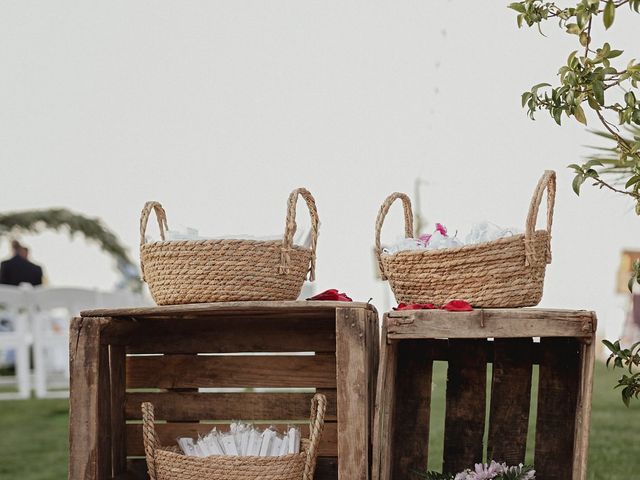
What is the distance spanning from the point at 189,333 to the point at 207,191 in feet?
15.9

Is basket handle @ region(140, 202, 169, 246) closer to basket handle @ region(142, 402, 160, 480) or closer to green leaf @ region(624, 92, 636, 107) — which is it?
basket handle @ region(142, 402, 160, 480)

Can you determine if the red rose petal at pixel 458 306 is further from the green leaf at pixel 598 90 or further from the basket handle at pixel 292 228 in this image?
the green leaf at pixel 598 90

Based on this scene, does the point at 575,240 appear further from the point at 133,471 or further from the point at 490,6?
the point at 133,471

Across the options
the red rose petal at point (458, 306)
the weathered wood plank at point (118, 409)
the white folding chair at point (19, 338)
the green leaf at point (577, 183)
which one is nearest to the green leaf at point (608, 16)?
the green leaf at point (577, 183)

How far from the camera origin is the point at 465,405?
243cm

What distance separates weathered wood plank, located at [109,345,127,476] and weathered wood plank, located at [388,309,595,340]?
33.9 inches

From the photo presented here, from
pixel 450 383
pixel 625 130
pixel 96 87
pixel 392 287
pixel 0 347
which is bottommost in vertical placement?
pixel 0 347

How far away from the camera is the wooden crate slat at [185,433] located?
7.84 ft

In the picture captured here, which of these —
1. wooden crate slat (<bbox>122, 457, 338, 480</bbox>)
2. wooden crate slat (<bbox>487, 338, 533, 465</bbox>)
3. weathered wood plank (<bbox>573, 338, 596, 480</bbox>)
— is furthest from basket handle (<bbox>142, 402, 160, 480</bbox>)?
weathered wood plank (<bbox>573, 338, 596, 480</bbox>)

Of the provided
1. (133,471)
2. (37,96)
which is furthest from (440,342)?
(37,96)

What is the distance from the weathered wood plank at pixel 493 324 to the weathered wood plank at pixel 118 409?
0.86 metres

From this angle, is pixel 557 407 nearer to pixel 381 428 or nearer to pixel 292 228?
pixel 381 428

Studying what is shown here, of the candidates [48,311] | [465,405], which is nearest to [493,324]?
[465,405]

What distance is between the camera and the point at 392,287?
2.07m
